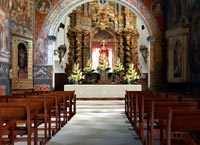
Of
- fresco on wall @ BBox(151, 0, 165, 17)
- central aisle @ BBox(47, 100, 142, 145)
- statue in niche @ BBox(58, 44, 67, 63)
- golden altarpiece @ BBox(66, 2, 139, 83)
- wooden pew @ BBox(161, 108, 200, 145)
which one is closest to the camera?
wooden pew @ BBox(161, 108, 200, 145)

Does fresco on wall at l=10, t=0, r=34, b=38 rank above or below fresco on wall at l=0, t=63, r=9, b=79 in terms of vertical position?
above

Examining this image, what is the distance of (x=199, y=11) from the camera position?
1325 cm

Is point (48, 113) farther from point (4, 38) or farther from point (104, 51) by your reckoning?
point (104, 51)

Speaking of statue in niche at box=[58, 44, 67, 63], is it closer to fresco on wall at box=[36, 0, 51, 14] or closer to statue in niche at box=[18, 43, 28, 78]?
fresco on wall at box=[36, 0, 51, 14]

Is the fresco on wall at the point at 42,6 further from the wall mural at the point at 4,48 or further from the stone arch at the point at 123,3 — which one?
the wall mural at the point at 4,48

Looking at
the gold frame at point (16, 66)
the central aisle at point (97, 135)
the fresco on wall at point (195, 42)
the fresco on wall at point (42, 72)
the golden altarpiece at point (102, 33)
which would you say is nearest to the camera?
the central aisle at point (97, 135)

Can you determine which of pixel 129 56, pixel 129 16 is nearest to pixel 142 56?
pixel 129 56

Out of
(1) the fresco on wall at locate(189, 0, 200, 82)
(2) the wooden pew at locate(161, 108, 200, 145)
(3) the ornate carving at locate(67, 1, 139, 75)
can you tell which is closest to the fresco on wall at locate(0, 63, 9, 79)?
(1) the fresco on wall at locate(189, 0, 200, 82)

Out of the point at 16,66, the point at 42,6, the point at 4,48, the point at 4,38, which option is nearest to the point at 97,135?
the point at 4,48

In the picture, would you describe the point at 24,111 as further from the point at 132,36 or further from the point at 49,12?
the point at 132,36

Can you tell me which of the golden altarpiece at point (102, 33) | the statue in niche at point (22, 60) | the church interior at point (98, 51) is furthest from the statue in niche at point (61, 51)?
the statue in niche at point (22, 60)

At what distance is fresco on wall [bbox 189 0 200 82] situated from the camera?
535 inches

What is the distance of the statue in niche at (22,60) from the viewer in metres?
18.2

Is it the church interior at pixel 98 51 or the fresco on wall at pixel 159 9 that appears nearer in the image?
the church interior at pixel 98 51
